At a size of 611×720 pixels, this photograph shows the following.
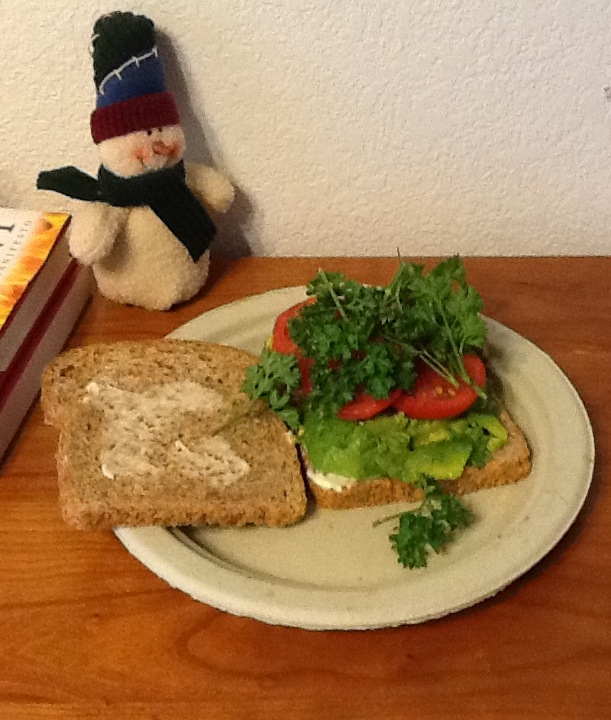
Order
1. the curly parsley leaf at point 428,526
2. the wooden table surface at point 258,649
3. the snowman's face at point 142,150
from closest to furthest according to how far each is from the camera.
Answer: the wooden table surface at point 258,649, the curly parsley leaf at point 428,526, the snowman's face at point 142,150

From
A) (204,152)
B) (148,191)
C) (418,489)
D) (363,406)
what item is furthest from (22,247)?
(418,489)

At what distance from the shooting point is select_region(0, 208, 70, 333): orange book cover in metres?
1.04

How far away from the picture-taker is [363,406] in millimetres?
958

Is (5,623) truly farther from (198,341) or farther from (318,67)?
(318,67)

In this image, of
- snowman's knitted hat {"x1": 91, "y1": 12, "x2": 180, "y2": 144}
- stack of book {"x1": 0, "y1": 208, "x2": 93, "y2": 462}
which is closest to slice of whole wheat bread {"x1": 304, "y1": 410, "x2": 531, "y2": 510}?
stack of book {"x1": 0, "y1": 208, "x2": 93, "y2": 462}

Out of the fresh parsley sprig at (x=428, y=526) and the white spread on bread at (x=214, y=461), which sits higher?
the white spread on bread at (x=214, y=461)

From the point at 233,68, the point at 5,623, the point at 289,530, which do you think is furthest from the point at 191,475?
the point at 233,68

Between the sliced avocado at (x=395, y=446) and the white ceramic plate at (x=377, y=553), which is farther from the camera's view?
the sliced avocado at (x=395, y=446)

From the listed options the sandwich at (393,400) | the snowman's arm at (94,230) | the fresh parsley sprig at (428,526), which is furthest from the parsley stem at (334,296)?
the snowman's arm at (94,230)

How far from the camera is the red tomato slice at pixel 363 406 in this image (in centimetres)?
96

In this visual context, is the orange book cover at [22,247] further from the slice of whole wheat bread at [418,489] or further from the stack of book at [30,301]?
the slice of whole wheat bread at [418,489]

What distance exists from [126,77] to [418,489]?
65 centimetres

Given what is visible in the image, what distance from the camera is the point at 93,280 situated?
4.30ft

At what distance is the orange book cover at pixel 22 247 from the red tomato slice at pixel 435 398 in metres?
0.51
